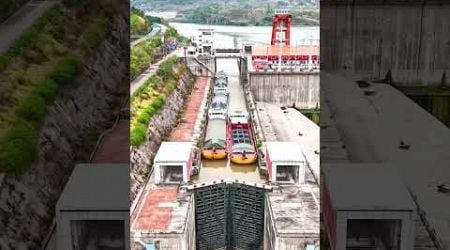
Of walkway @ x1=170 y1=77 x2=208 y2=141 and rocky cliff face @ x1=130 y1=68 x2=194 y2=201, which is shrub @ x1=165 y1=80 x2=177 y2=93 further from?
walkway @ x1=170 y1=77 x2=208 y2=141

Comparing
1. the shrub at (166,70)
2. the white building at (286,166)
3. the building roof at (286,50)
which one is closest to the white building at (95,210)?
the white building at (286,166)

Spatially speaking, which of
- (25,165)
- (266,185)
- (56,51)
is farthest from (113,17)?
(25,165)

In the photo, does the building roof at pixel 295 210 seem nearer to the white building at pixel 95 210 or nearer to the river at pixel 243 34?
the white building at pixel 95 210

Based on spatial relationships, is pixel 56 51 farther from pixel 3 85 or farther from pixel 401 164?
pixel 401 164

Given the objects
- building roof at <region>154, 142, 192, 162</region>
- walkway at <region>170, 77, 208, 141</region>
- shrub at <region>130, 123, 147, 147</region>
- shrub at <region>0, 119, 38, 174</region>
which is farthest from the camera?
walkway at <region>170, 77, 208, 141</region>

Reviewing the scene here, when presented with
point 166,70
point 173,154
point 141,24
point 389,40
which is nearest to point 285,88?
point 389,40

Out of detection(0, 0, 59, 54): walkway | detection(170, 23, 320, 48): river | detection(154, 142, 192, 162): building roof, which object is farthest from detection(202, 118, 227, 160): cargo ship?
detection(170, 23, 320, 48): river

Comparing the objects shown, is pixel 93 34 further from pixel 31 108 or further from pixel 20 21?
pixel 31 108
